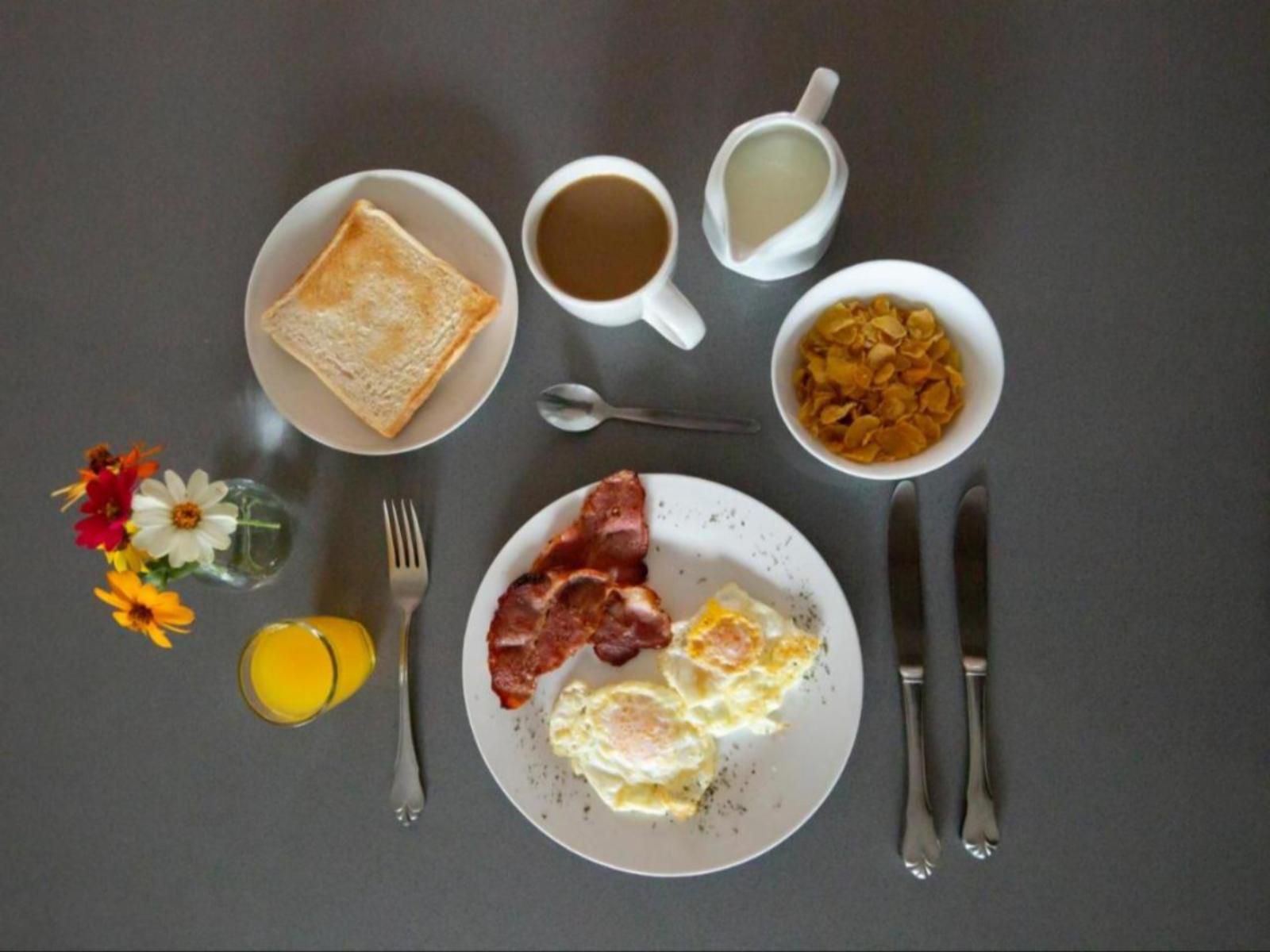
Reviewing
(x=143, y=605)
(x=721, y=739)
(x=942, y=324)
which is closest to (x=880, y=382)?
(x=942, y=324)

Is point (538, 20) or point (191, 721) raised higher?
point (538, 20)

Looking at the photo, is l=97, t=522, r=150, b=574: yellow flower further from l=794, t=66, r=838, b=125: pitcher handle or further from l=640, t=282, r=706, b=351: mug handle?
l=794, t=66, r=838, b=125: pitcher handle

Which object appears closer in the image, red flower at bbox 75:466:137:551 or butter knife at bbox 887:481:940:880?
red flower at bbox 75:466:137:551

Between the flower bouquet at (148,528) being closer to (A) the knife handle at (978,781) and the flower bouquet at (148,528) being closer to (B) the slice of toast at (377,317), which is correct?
(B) the slice of toast at (377,317)

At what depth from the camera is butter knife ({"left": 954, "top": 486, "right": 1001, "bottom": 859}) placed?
3.76 ft

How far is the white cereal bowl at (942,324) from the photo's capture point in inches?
41.6

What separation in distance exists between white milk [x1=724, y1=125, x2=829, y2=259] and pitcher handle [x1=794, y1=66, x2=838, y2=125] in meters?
0.03

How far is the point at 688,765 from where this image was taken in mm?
1152

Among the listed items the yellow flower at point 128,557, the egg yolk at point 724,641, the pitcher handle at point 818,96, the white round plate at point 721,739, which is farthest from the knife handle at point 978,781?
the yellow flower at point 128,557

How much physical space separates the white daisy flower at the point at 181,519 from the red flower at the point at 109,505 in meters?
0.02

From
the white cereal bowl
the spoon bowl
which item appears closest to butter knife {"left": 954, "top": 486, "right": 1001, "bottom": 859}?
the white cereal bowl

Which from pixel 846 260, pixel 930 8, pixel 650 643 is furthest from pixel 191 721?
pixel 930 8

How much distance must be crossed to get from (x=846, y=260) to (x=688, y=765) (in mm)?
669

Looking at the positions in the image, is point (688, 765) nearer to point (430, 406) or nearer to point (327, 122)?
point (430, 406)
